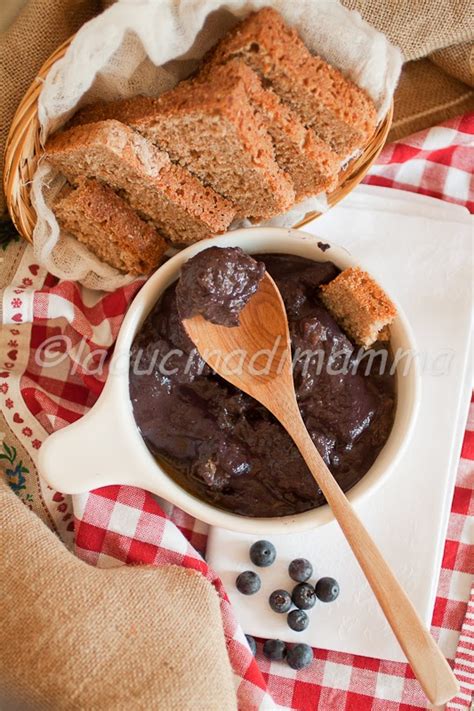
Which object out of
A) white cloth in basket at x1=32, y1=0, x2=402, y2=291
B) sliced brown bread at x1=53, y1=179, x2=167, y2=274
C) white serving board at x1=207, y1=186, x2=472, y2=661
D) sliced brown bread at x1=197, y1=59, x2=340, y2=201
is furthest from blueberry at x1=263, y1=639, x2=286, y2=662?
white cloth in basket at x1=32, y1=0, x2=402, y2=291

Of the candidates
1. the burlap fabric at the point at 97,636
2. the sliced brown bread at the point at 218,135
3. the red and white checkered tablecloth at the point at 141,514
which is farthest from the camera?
the red and white checkered tablecloth at the point at 141,514

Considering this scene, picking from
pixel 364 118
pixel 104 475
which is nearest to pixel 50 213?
pixel 104 475

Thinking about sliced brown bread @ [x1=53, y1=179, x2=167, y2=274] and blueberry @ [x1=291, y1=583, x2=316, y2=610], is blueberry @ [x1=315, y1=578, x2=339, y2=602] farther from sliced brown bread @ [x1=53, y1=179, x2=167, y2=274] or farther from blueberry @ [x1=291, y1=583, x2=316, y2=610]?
sliced brown bread @ [x1=53, y1=179, x2=167, y2=274]

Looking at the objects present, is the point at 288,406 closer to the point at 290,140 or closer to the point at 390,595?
the point at 390,595

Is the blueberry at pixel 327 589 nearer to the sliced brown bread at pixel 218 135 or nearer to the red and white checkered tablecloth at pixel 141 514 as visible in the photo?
the red and white checkered tablecloth at pixel 141 514

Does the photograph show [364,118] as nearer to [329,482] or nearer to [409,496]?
[329,482]

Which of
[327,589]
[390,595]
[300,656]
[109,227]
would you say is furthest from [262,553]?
[109,227]

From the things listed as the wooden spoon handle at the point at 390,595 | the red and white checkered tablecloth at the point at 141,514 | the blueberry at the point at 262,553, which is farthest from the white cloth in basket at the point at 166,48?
the blueberry at the point at 262,553
